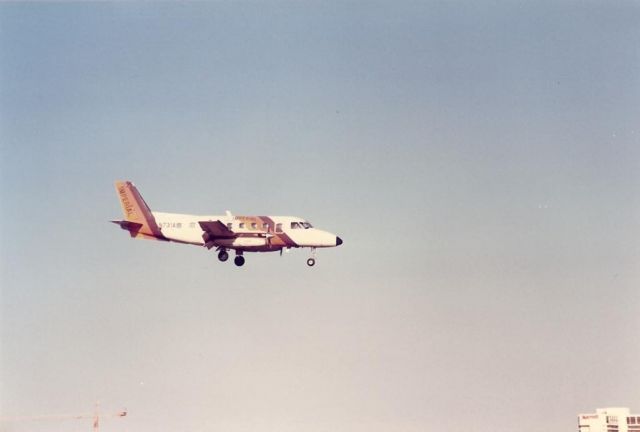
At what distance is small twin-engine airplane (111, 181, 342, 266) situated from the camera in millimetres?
72688

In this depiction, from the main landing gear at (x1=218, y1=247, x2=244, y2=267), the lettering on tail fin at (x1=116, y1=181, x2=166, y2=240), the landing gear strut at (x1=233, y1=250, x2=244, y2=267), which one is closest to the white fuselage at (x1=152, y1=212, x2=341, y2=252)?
the main landing gear at (x1=218, y1=247, x2=244, y2=267)

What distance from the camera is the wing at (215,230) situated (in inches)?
2852

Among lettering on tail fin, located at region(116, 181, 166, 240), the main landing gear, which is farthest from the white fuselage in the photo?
lettering on tail fin, located at region(116, 181, 166, 240)

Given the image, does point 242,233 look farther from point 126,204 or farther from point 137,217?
point 126,204

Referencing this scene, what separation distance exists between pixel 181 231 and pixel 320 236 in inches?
486

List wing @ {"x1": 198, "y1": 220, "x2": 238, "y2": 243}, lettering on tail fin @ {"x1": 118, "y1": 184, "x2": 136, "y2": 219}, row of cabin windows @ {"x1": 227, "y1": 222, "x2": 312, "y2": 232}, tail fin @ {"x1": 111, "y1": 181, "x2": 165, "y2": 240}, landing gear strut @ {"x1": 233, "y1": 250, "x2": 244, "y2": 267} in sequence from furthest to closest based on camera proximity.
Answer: lettering on tail fin @ {"x1": 118, "y1": 184, "x2": 136, "y2": 219}, tail fin @ {"x1": 111, "y1": 181, "x2": 165, "y2": 240}, landing gear strut @ {"x1": 233, "y1": 250, "x2": 244, "y2": 267}, row of cabin windows @ {"x1": 227, "y1": 222, "x2": 312, "y2": 232}, wing @ {"x1": 198, "y1": 220, "x2": 238, "y2": 243}

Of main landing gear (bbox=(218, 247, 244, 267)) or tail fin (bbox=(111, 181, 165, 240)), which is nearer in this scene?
main landing gear (bbox=(218, 247, 244, 267))

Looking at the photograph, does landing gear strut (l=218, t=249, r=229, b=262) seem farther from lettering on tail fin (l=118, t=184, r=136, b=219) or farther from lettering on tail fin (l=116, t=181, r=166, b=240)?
lettering on tail fin (l=118, t=184, r=136, b=219)

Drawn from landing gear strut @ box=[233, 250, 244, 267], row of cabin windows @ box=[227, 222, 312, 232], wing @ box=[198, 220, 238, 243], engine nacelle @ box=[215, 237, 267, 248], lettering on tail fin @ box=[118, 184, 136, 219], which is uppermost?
lettering on tail fin @ box=[118, 184, 136, 219]

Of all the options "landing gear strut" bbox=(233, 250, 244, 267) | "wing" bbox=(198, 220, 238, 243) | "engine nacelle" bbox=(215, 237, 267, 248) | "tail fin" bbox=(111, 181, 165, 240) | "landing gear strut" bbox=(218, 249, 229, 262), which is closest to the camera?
"wing" bbox=(198, 220, 238, 243)

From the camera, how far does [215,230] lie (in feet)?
239

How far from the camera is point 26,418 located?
14300 centimetres

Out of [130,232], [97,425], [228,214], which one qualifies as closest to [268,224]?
[228,214]

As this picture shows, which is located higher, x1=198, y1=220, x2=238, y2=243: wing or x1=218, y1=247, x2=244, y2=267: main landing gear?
x1=198, y1=220, x2=238, y2=243: wing
